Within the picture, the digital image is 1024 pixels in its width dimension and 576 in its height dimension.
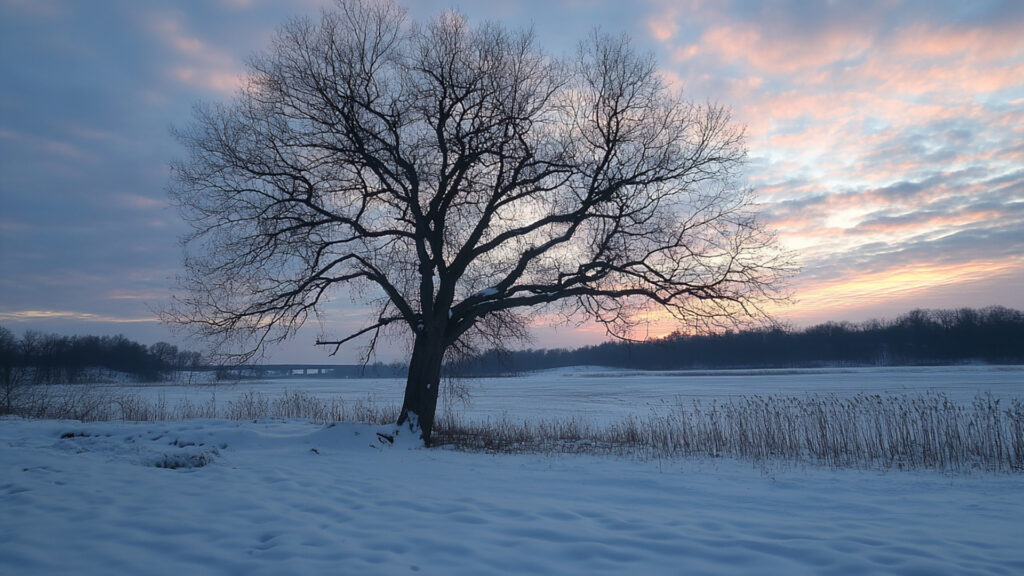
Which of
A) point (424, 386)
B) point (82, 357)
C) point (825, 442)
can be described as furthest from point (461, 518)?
point (82, 357)

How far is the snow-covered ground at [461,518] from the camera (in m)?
3.74

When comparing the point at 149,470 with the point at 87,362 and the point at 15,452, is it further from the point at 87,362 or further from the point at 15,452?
the point at 87,362

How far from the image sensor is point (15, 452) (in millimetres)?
6605

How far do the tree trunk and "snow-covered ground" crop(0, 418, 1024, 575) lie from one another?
12.0ft

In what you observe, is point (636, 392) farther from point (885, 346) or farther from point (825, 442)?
point (885, 346)

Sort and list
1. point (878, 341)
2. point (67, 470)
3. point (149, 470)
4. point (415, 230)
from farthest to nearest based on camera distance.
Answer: point (878, 341), point (415, 230), point (149, 470), point (67, 470)

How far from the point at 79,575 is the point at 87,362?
51350 millimetres

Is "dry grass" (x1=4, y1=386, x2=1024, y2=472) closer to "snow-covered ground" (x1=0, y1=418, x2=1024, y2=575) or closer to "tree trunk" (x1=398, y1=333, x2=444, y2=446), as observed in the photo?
"tree trunk" (x1=398, y1=333, x2=444, y2=446)

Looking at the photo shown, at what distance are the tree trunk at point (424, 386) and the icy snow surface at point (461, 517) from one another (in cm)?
365

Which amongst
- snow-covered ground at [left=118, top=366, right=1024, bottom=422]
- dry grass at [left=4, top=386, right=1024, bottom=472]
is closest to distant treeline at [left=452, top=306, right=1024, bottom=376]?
snow-covered ground at [left=118, top=366, right=1024, bottom=422]

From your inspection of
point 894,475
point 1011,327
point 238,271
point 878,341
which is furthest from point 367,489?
point 878,341

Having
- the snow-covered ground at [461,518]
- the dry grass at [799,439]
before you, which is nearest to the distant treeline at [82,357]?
the dry grass at [799,439]

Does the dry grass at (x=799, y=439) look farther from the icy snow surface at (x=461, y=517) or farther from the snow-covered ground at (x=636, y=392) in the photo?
the icy snow surface at (x=461, y=517)

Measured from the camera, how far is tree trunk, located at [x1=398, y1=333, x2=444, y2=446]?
12.2m
